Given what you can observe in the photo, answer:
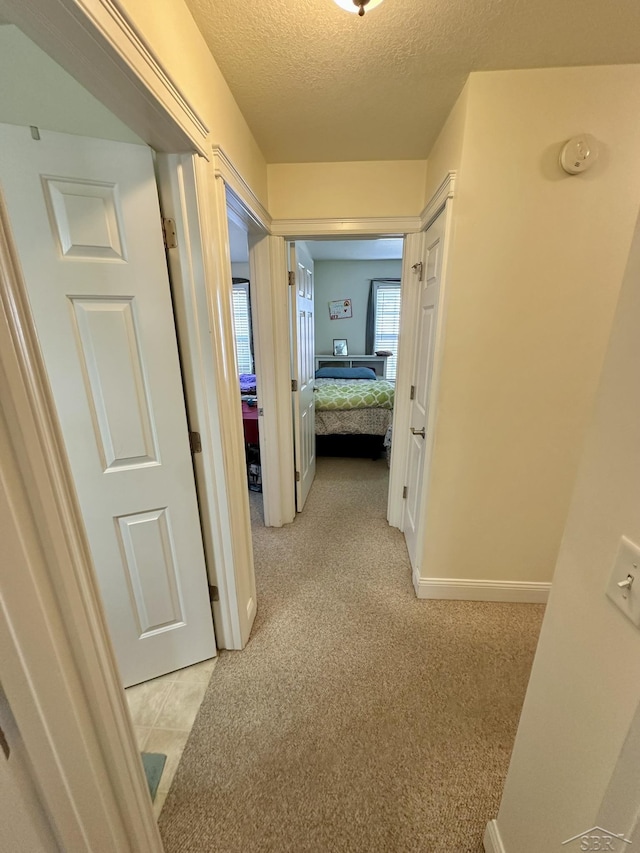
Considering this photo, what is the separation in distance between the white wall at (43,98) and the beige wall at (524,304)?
1.30 m

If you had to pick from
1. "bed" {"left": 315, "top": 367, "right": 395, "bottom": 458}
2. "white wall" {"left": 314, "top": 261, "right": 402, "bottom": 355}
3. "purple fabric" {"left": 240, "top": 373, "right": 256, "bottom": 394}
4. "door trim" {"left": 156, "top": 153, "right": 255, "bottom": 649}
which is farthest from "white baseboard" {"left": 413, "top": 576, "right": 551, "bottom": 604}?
"white wall" {"left": 314, "top": 261, "right": 402, "bottom": 355}

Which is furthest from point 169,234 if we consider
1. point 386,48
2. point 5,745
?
point 5,745

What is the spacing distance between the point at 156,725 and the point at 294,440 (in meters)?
1.67

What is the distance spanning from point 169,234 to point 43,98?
38 centimetres

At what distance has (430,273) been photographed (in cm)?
183

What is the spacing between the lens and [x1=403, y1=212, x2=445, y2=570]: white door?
1.71 meters

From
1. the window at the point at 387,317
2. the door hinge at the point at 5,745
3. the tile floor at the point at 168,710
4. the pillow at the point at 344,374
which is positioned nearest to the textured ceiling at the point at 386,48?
the door hinge at the point at 5,745

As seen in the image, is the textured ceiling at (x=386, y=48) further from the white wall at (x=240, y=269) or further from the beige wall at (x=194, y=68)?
the white wall at (x=240, y=269)

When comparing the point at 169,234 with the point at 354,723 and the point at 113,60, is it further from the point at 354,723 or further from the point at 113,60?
the point at 354,723

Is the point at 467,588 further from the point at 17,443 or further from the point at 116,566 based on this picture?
the point at 17,443

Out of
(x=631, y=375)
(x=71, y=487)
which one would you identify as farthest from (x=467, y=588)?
(x=71, y=487)

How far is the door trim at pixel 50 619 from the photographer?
458 millimetres

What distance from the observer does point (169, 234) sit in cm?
111

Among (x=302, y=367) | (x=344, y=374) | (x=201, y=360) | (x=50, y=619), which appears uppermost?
(x=201, y=360)
